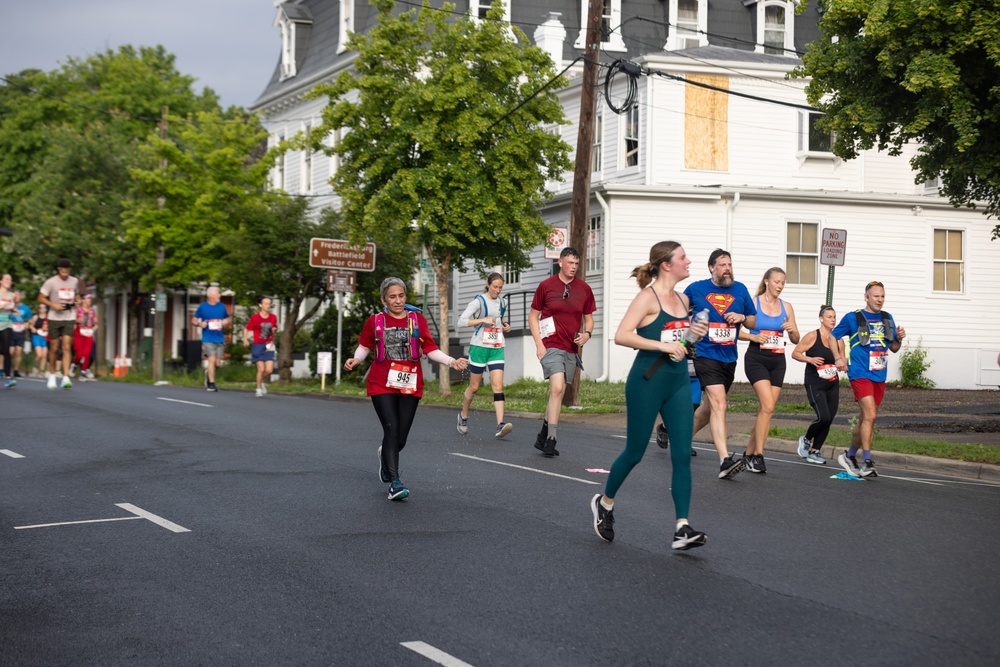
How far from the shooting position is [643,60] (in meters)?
31.1

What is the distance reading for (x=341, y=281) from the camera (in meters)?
30.5

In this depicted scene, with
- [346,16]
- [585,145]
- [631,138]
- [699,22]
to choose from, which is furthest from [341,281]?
[346,16]

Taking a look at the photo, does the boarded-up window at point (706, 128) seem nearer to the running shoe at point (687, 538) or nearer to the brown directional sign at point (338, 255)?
the brown directional sign at point (338, 255)

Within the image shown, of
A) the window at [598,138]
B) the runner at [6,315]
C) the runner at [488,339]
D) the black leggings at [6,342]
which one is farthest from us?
the window at [598,138]

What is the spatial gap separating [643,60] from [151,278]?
62.7 feet

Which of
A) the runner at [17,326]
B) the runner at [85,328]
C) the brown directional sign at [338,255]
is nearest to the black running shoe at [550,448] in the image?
the runner at [17,326]

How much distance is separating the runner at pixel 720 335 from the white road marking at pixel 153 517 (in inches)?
198

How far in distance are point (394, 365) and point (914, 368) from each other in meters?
25.0

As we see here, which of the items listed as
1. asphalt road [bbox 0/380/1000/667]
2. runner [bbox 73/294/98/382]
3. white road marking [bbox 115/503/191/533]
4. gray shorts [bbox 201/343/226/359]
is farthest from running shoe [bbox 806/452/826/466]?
runner [bbox 73/294/98/382]

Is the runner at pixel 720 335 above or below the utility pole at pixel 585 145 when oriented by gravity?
below

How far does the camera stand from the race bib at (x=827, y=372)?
13305 mm

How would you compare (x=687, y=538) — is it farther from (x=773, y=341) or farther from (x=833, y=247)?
(x=833, y=247)

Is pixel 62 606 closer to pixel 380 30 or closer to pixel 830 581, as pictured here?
pixel 830 581

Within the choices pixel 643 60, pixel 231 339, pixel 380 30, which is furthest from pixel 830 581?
pixel 231 339
